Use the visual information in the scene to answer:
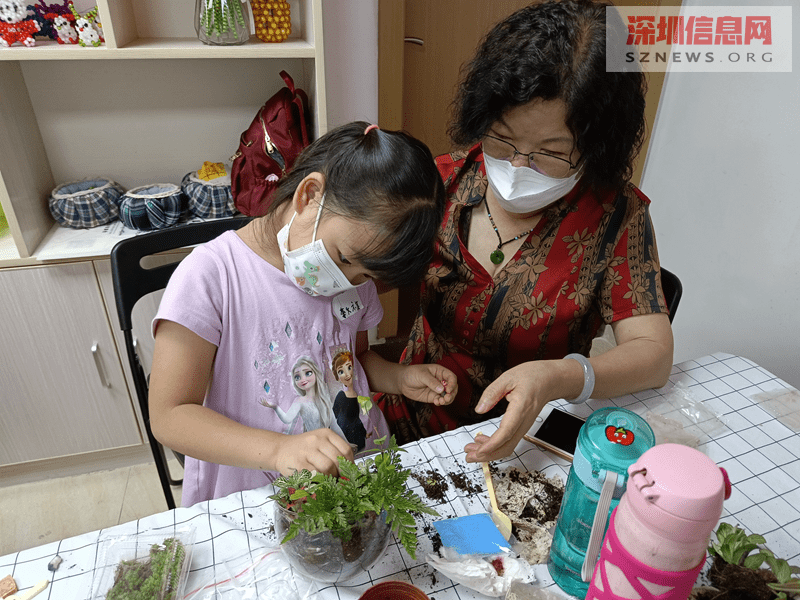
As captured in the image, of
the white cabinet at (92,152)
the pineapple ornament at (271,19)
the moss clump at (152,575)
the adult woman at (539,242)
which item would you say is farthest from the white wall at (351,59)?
the moss clump at (152,575)

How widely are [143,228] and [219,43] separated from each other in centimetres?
68

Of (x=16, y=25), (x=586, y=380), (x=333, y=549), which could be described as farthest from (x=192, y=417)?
(x=16, y=25)

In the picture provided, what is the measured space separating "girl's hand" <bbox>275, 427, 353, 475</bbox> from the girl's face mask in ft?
0.97

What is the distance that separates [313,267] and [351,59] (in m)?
1.42

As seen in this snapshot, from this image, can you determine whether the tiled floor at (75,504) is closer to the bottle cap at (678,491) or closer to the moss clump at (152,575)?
the moss clump at (152,575)

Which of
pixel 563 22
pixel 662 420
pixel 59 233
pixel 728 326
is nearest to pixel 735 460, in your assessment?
pixel 662 420

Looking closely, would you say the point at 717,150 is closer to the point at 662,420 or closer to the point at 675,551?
the point at 662,420

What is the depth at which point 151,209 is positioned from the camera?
1808 mm

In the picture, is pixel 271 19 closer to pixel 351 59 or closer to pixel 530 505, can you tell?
pixel 351 59

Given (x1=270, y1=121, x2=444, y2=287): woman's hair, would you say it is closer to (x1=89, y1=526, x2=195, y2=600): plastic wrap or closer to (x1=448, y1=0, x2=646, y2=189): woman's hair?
(x1=448, y1=0, x2=646, y2=189): woman's hair

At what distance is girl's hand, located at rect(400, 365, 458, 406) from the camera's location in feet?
3.54

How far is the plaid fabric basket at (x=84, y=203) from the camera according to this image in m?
1.79

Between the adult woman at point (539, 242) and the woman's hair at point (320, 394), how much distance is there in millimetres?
294

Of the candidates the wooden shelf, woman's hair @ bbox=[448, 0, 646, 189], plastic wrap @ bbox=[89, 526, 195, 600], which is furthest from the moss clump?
the wooden shelf
